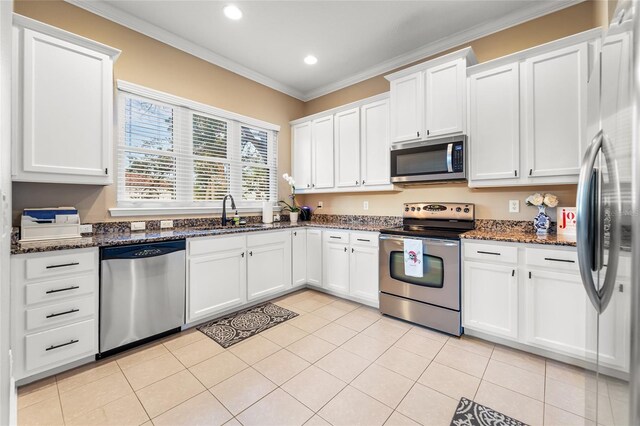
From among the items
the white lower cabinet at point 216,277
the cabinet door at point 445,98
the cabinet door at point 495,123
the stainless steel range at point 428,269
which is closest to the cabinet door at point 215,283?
the white lower cabinet at point 216,277

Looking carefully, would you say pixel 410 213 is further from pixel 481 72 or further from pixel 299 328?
pixel 299 328

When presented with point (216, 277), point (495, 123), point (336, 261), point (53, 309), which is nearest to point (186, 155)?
point (216, 277)

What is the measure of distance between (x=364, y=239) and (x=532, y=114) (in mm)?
1934

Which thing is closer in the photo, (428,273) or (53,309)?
(53,309)

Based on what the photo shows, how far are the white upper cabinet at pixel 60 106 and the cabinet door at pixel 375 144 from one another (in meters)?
2.62

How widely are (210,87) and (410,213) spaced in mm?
2930

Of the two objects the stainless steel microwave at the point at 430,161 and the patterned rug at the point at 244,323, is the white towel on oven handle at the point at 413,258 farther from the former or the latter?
the patterned rug at the point at 244,323

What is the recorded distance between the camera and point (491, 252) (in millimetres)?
2352

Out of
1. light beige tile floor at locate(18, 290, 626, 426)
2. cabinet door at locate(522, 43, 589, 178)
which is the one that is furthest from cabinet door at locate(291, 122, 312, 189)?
cabinet door at locate(522, 43, 589, 178)

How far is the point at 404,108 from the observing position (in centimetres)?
310

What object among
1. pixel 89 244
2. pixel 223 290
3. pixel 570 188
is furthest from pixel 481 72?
pixel 89 244

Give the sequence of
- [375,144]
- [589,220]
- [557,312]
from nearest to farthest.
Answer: [589,220], [557,312], [375,144]

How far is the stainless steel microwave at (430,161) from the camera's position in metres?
2.73

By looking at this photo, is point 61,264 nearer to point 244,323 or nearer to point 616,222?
point 244,323
